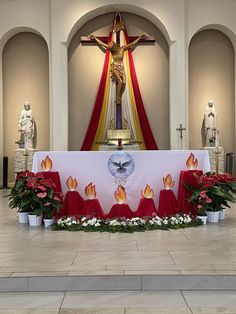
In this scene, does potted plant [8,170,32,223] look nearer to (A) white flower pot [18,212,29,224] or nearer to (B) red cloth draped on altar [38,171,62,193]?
(A) white flower pot [18,212,29,224]

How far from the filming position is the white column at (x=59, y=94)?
9.58 m

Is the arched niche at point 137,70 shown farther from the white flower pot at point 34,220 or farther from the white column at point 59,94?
the white flower pot at point 34,220

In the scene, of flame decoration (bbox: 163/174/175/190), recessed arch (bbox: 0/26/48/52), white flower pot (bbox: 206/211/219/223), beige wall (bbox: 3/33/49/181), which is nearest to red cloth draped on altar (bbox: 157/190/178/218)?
flame decoration (bbox: 163/174/175/190)

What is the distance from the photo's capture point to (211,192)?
4871 millimetres

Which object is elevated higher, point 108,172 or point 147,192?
point 108,172

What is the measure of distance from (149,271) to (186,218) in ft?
6.39

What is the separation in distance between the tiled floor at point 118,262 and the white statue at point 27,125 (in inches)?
208

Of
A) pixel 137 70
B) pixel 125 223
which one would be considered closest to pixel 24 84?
pixel 137 70

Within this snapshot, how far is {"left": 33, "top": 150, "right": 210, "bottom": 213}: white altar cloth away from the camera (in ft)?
17.1

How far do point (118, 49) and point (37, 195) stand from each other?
5.91 m

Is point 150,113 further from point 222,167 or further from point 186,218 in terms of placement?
point 186,218

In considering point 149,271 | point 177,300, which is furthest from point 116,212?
point 177,300

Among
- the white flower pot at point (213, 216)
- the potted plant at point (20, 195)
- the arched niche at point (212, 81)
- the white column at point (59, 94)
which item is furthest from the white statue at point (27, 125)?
the white flower pot at point (213, 216)

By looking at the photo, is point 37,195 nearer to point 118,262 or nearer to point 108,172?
point 108,172
